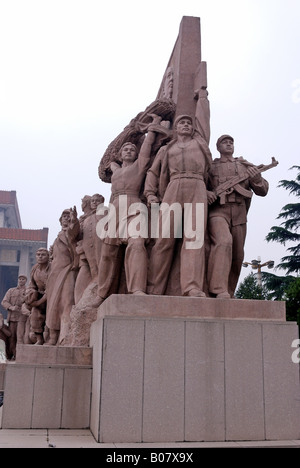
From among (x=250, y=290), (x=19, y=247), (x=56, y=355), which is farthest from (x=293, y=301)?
(x=19, y=247)

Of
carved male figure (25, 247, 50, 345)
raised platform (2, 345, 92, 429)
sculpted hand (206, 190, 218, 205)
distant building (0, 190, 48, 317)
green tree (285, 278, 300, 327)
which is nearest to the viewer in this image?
raised platform (2, 345, 92, 429)

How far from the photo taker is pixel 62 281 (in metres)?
10.1

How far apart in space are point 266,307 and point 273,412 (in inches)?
46.8

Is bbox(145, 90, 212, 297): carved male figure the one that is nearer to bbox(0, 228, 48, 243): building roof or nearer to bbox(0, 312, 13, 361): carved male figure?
bbox(0, 312, 13, 361): carved male figure

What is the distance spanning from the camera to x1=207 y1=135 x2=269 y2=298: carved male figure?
21.6 feet

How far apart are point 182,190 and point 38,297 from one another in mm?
7041

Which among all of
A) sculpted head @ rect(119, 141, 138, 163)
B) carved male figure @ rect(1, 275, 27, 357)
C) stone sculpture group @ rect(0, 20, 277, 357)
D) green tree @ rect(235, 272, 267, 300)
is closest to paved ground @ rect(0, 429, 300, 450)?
stone sculpture group @ rect(0, 20, 277, 357)

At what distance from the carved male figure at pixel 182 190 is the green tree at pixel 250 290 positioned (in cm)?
1652

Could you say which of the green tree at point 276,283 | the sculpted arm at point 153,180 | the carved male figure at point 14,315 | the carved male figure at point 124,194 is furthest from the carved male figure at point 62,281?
the green tree at point 276,283

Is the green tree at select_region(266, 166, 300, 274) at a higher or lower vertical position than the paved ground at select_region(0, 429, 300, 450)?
higher

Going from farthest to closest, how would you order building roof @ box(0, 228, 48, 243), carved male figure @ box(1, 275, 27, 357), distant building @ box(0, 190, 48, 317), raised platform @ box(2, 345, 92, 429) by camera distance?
1. distant building @ box(0, 190, 48, 317)
2. building roof @ box(0, 228, 48, 243)
3. carved male figure @ box(1, 275, 27, 357)
4. raised platform @ box(2, 345, 92, 429)

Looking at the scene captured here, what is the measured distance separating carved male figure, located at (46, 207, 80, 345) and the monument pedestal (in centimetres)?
384

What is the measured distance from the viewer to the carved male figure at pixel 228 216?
21.6 ft
